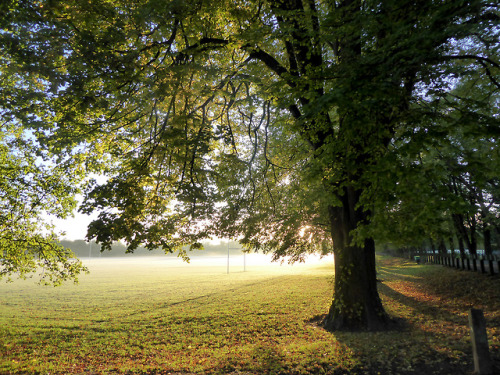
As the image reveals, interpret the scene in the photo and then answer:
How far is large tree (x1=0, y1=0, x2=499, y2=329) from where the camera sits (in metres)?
5.36

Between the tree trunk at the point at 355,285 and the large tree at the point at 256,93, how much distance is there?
0.13ft

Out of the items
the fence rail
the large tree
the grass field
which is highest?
the large tree

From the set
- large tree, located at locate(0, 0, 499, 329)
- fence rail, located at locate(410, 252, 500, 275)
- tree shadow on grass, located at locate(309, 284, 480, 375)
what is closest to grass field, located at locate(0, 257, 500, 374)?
tree shadow on grass, located at locate(309, 284, 480, 375)

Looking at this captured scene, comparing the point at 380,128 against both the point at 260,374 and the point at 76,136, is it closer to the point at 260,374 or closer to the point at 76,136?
the point at 260,374

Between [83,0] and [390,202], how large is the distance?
8.15 meters

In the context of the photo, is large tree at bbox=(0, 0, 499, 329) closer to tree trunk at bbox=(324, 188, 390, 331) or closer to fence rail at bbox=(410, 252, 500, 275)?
tree trunk at bbox=(324, 188, 390, 331)

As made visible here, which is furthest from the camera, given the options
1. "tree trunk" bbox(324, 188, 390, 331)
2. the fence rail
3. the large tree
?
the fence rail

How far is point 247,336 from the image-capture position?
1061 centimetres

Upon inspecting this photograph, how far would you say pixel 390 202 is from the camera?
5703mm

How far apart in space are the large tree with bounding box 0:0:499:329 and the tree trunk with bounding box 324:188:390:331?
0.13 feet

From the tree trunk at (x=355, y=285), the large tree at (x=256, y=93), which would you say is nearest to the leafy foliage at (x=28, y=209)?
the large tree at (x=256, y=93)

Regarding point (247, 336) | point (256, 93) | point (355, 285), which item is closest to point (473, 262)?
point (355, 285)

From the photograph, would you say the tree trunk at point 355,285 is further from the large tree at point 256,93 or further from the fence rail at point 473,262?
the fence rail at point 473,262

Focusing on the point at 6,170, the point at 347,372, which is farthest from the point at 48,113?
the point at 347,372
